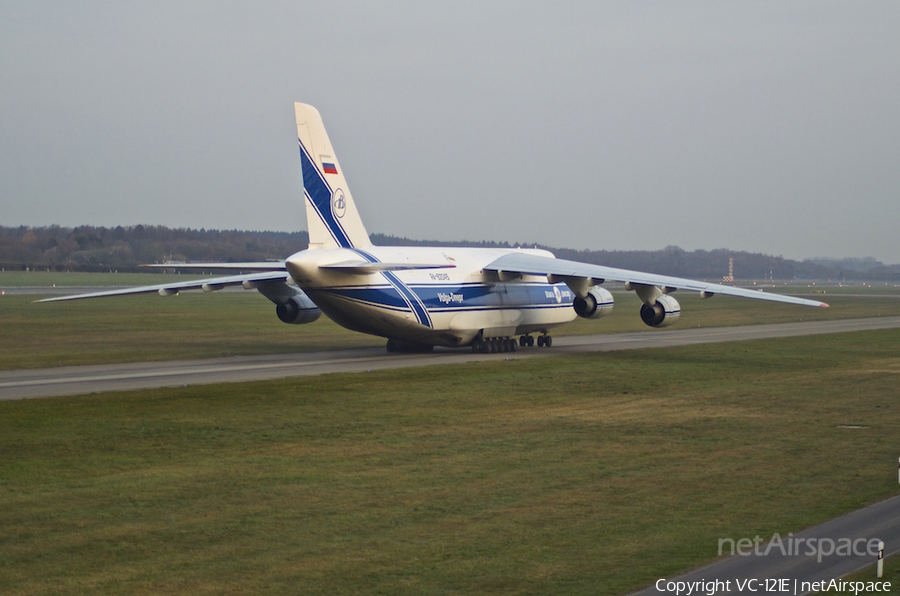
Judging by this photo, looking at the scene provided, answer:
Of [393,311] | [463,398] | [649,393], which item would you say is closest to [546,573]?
[463,398]

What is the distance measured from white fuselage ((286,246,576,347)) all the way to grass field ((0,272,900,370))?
6614 mm

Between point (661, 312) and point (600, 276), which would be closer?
point (600, 276)

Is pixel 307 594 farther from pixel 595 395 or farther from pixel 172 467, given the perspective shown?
pixel 595 395

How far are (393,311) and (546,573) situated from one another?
2172 cm

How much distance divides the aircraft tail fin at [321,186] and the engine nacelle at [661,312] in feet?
35.0

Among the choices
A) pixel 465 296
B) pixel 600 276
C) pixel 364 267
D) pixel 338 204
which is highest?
pixel 338 204

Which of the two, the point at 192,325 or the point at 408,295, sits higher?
the point at 408,295

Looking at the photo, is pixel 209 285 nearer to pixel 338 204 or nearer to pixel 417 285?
pixel 338 204

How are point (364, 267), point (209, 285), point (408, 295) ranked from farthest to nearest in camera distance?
1. point (209, 285)
2. point (408, 295)
3. point (364, 267)

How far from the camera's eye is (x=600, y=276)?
33.2 meters

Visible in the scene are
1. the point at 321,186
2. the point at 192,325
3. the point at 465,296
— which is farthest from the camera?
the point at 192,325

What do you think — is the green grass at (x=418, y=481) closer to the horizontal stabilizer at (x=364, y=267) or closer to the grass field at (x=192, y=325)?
the horizontal stabilizer at (x=364, y=267)

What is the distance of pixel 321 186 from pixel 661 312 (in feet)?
40.8

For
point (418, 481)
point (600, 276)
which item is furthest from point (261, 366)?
point (418, 481)
